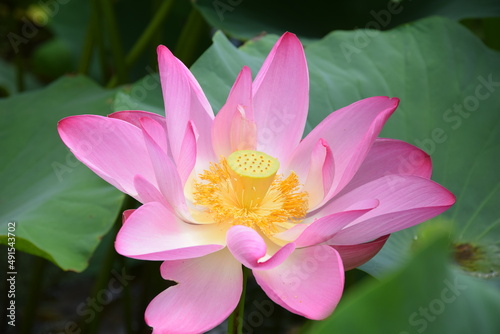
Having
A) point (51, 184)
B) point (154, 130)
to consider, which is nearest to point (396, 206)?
point (154, 130)

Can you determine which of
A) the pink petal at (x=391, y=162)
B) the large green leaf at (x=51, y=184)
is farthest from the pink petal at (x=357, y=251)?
the large green leaf at (x=51, y=184)

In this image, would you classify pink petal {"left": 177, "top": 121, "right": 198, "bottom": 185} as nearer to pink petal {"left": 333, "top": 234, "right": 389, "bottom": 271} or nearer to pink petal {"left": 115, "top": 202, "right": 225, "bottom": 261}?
pink petal {"left": 115, "top": 202, "right": 225, "bottom": 261}

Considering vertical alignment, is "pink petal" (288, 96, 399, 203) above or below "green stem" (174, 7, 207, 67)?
above

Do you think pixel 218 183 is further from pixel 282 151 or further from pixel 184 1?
pixel 184 1

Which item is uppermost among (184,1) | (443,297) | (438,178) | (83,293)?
(443,297)

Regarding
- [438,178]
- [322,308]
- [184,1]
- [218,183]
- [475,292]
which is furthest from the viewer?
[184,1]

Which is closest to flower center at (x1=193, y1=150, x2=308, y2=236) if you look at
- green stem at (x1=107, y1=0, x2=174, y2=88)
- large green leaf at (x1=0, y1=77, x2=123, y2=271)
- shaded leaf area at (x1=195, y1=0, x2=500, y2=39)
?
large green leaf at (x1=0, y1=77, x2=123, y2=271)

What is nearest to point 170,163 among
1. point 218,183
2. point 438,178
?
point 218,183

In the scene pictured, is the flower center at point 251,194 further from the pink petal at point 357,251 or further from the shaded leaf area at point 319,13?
the shaded leaf area at point 319,13
